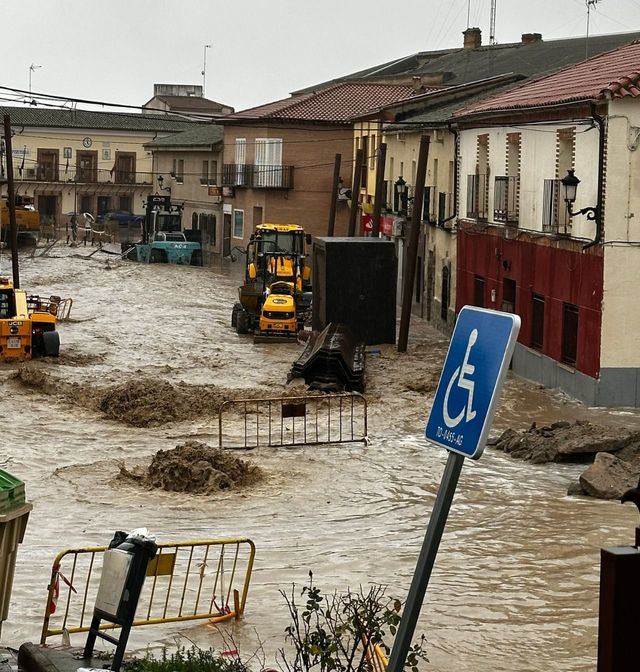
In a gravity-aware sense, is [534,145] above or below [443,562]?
above

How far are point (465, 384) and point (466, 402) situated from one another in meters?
0.07

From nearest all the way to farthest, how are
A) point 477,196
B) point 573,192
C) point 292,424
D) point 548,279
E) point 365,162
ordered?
point 292,424, point 573,192, point 548,279, point 477,196, point 365,162

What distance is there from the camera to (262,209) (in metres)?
56.0

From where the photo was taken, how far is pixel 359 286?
31.1 m

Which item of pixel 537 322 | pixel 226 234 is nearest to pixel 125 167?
pixel 226 234

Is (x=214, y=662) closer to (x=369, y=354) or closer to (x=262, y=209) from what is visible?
(x=369, y=354)

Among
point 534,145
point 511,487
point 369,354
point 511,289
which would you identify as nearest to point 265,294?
point 369,354

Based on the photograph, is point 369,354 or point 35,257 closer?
point 369,354

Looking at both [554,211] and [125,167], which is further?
[125,167]

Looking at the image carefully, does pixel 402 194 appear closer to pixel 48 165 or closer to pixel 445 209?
pixel 445 209

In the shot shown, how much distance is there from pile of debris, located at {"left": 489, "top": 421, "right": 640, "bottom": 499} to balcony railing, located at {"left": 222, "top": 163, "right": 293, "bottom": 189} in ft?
115

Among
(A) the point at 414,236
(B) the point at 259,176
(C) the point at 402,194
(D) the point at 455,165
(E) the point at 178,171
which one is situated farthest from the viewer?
(E) the point at 178,171

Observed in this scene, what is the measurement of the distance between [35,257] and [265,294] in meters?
28.3

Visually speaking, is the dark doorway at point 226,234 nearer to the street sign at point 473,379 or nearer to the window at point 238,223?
the window at point 238,223
